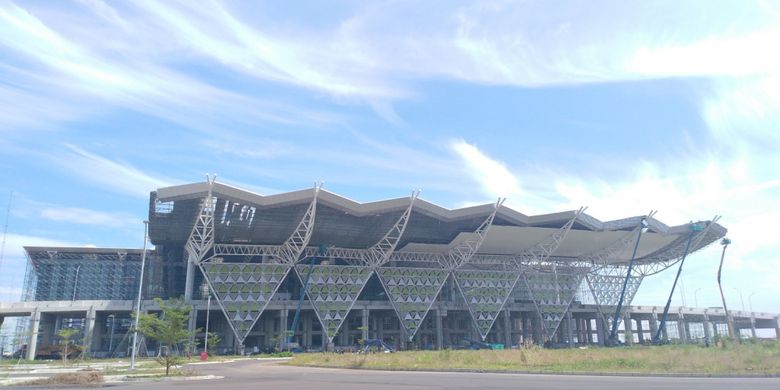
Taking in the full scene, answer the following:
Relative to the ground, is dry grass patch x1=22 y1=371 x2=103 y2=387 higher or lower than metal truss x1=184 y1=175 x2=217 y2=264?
lower

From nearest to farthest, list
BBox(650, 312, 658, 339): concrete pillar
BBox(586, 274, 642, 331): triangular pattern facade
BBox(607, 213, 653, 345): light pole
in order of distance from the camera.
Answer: BBox(607, 213, 653, 345): light pole < BBox(586, 274, 642, 331): triangular pattern facade < BBox(650, 312, 658, 339): concrete pillar

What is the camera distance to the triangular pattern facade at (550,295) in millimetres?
84188

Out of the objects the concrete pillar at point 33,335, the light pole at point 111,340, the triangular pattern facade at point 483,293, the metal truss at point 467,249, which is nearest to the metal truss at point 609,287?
the triangular pattern facade at point 483,293

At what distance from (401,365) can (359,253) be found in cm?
4265

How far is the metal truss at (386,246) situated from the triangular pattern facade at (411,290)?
1.72 metres

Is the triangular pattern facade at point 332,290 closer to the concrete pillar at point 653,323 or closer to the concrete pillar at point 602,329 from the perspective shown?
the concrete pillar at point 602,329

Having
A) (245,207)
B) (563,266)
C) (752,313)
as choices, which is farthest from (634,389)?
(752,313)

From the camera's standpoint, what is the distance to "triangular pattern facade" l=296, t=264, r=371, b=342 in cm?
7131

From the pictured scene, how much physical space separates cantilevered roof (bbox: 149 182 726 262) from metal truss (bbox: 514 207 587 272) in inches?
32.1

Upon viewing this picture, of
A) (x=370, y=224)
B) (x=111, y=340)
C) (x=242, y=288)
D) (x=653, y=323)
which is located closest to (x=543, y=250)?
(x=370, y=224)

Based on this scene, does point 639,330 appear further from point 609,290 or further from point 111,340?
point 111,340

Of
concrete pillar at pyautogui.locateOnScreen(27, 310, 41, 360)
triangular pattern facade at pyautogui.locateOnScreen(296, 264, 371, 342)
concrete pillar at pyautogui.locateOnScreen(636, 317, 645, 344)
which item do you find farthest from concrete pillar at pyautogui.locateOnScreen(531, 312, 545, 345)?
concrete pillar at pyautogui.locateOnScreen(27, 310, 41, 360)

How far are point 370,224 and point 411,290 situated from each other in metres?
13.8

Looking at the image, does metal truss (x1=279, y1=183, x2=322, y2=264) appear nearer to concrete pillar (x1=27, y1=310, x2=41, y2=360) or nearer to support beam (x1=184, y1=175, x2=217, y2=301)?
support beam (x1=184, y1=175, x2=217, y2=301)
